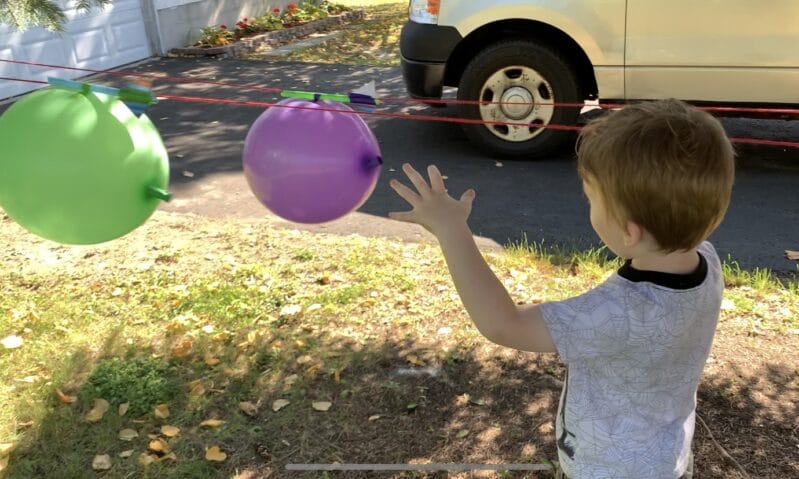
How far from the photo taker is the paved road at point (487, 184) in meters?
4.60

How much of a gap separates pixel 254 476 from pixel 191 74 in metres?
7.68

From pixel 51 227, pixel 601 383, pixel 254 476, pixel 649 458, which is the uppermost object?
pixel 51 227

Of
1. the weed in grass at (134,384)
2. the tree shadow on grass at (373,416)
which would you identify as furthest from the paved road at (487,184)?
the weed in grass at (134,384)

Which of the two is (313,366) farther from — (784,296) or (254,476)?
(784,296)

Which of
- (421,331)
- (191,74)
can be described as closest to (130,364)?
(421,331)

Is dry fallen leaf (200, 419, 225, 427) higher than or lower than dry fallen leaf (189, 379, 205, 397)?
lower

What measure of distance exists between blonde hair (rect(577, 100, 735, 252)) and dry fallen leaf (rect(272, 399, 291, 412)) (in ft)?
6.59

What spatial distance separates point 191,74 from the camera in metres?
9.40

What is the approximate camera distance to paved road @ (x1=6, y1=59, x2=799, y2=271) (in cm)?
460

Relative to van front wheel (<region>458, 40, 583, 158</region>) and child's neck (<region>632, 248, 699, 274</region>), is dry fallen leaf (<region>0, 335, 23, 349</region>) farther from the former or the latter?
van front wheel (<region>458, 40, 583, 158</region>)

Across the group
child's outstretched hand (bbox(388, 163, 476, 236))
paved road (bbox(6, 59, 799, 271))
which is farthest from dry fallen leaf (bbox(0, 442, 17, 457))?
paved road (bbox(6, 59, 799, 271))

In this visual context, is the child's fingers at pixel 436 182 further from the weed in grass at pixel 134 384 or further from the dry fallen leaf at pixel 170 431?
the weed in grass at pixel 134 384

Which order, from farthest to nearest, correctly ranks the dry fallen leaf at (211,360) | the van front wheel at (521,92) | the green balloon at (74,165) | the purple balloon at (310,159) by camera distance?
the van front wheel at (521,92) → the dry fallen leaf at (211,360) → the purple balloon at (310,159) → the green balloon at (74,165)

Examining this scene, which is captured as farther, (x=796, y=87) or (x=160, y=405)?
(x=796, y=87)
